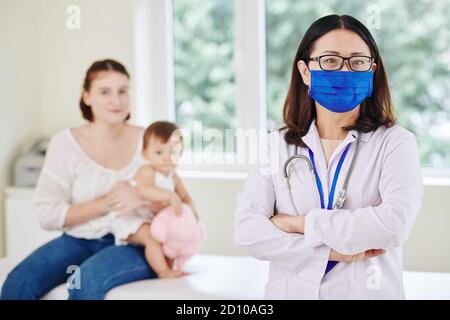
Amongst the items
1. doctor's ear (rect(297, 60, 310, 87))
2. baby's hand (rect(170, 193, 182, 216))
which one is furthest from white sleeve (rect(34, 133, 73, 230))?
doctor's ear (rect(297, 60, 310, 87))

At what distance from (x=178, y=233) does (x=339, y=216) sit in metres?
0.62

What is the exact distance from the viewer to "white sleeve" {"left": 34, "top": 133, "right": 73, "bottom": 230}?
1.69 metres

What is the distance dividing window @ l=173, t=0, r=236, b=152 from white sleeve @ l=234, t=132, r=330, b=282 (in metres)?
0.63

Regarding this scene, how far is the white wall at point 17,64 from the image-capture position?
5.64ft

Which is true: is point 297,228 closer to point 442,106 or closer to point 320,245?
point 320,245

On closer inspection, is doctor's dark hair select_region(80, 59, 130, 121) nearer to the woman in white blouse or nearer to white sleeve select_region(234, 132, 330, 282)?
the woman in white blouse

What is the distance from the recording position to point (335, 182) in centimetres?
115

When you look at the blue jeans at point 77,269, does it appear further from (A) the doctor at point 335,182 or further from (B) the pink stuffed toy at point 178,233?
(A) the doctor at point 335,182

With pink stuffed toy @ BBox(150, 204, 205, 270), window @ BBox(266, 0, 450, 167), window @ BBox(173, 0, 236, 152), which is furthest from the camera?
window @ BBox(173, 0, 236, 152)

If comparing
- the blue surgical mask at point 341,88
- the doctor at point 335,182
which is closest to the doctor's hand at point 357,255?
the doctor at point 335,182

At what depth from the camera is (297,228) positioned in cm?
116

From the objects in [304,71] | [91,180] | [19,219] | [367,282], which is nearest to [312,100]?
[304,71]

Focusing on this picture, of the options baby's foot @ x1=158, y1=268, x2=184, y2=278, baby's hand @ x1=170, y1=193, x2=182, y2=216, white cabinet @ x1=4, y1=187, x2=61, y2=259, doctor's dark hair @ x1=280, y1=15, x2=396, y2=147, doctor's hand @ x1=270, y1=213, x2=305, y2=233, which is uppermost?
doctor's dark hair @ x1=280, y1=15, x2=396, y2=147

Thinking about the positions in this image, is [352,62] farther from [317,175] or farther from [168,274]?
[168,274]
